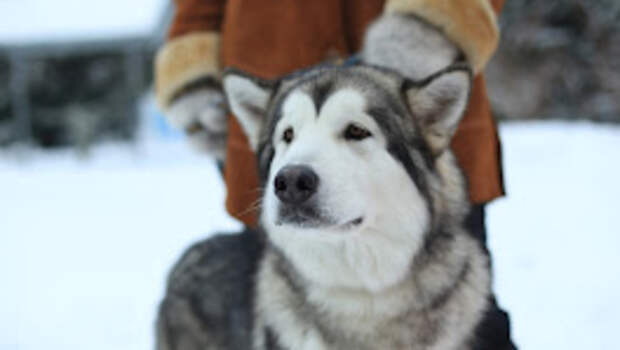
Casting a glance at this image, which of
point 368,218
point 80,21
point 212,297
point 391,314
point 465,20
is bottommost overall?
point 212,297

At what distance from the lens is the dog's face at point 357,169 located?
1817 mm

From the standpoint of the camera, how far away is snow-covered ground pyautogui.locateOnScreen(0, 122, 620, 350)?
12.8ft

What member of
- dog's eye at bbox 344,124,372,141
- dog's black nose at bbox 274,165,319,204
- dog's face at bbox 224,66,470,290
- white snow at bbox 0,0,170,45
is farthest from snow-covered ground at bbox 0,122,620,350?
white snow at bbox 0,0,170,45

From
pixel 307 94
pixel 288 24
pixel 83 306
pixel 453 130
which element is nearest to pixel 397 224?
pixel 453 130

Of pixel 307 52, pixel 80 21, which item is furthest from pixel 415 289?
pixel 80 21

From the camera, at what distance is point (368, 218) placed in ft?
6.28

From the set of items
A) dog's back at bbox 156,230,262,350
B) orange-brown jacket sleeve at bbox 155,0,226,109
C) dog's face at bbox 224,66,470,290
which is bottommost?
dog's back at bbox 156,230,262,350

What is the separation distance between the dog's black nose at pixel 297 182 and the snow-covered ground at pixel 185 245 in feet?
7.02

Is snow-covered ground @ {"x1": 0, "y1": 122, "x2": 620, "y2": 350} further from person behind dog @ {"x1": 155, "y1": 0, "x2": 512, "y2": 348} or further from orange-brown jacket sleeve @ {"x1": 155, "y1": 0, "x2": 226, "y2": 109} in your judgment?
orange-brown jacket sleeve @ {"x1": 155, "y1": 0, "x2": 226, "y2": 109}

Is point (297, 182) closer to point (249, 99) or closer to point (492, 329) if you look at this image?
point (249, 99)

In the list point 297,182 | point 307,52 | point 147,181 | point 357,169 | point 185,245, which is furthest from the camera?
point 147,181

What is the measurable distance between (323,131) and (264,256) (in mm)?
707

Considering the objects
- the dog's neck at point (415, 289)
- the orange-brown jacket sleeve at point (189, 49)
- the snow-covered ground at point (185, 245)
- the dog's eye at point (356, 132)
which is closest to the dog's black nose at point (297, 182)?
the dog's eye at point (356, 132)

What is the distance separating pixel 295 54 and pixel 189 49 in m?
0.54
